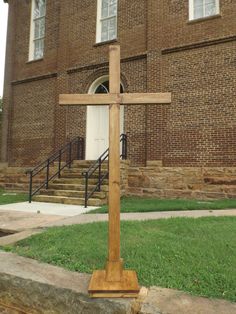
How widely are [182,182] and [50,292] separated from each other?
26.0ft

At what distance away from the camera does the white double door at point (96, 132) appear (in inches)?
488

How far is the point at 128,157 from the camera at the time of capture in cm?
1113

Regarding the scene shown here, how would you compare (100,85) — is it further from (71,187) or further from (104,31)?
(71,187)

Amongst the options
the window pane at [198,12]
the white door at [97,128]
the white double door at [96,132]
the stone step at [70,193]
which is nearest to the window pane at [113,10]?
the white door at [97,128]

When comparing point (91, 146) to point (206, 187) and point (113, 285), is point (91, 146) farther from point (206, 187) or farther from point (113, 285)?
point (113, 285)

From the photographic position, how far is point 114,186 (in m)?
2.91

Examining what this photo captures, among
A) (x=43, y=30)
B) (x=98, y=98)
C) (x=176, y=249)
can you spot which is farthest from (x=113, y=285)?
(x=43, y=30)

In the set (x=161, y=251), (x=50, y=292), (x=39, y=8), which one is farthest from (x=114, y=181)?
(x=39, y=8)

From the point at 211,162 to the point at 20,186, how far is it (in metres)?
7.71

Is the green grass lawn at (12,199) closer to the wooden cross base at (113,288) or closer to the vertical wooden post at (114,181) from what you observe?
the vertical wooden post at (114,181)

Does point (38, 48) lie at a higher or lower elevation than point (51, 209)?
higher

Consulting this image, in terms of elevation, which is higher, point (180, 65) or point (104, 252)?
point (180, 65)

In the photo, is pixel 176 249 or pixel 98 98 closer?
pixel 98 98

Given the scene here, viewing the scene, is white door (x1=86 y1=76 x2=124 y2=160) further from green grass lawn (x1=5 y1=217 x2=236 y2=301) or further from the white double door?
green grass lawn (x1=5 y1=217 x2=236 y2=301)
